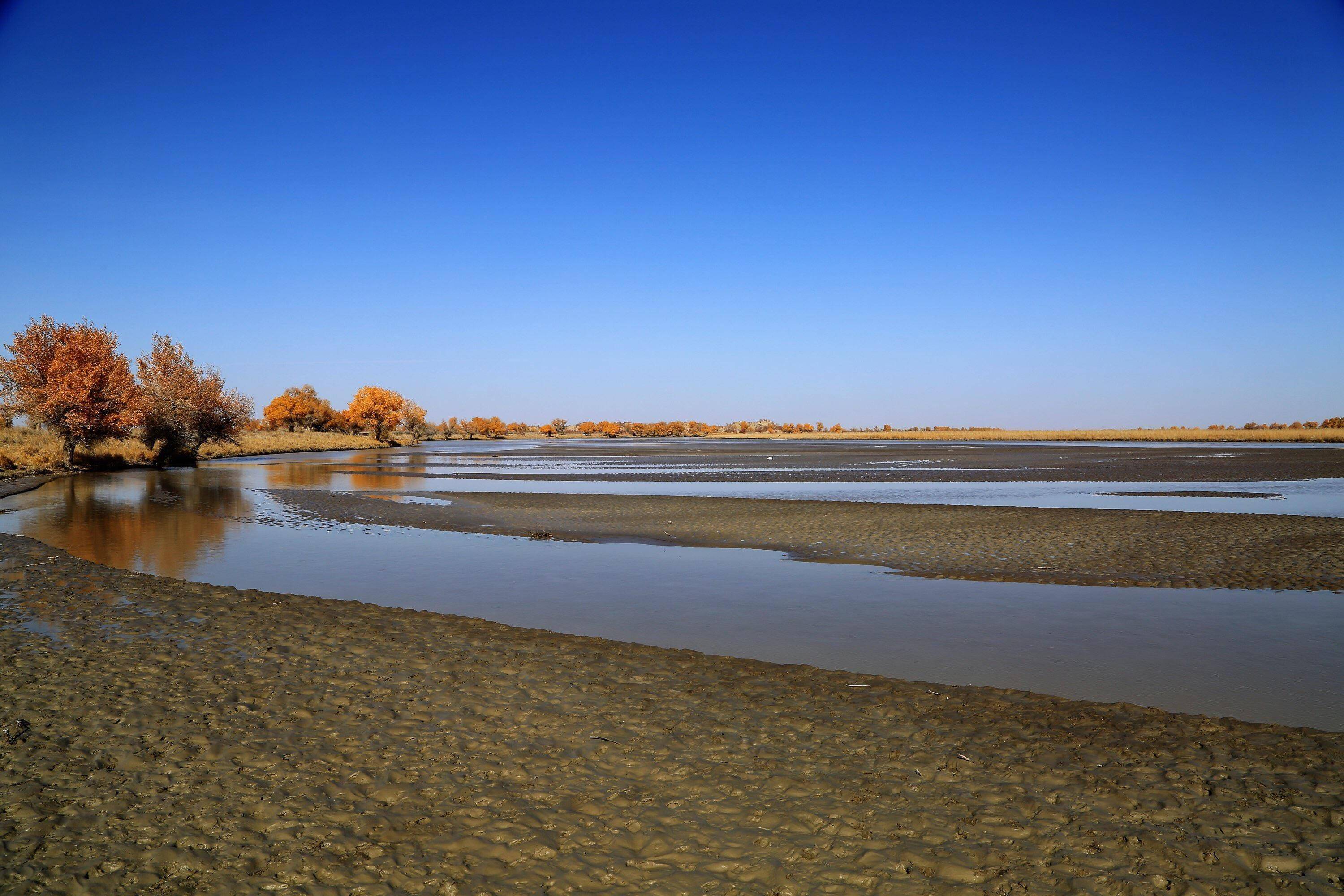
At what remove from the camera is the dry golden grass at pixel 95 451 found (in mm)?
42000

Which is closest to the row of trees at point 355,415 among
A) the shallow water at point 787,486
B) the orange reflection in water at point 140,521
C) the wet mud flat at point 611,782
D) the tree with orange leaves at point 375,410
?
the tree with orange leaves at point 375,410

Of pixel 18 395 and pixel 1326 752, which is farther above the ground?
pixel 18 395

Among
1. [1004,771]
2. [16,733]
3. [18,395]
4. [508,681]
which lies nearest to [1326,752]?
A: [1004,771]

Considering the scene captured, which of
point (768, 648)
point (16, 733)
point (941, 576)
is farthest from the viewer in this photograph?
point (941, 576)

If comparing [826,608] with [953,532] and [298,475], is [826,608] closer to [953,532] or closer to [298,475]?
[953,532]

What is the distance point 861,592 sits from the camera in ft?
41.3

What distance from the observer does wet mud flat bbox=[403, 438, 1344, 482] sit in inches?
1531

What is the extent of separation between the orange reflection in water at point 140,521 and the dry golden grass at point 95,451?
7661 millimetres

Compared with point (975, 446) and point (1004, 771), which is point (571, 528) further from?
point (975, 446)

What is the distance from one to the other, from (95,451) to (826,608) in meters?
56.6

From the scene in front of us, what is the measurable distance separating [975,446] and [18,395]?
285 ft

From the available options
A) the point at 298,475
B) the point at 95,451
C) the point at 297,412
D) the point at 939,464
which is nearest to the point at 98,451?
the point at 95,451

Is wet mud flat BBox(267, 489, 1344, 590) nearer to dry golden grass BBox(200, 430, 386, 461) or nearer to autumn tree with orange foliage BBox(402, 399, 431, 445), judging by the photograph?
dry golden grass BBox(200, 430, 386, 461)

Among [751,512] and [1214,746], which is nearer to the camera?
[1214,746]
